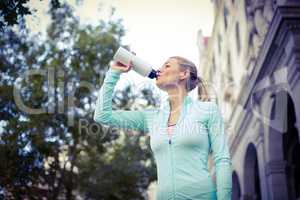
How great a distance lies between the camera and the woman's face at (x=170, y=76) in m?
2.94

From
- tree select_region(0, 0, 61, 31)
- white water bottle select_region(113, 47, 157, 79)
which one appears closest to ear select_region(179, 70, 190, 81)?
white water bottle select_region(113, 47, 157, 79)

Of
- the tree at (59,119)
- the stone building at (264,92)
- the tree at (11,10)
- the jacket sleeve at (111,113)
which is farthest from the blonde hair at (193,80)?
the tree at (59,119)

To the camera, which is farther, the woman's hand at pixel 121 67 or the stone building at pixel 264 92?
the stone building at pixel 264 92

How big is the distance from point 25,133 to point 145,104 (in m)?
5.35

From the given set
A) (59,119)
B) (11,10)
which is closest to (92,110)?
(59,119)

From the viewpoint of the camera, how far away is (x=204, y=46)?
1241 inches

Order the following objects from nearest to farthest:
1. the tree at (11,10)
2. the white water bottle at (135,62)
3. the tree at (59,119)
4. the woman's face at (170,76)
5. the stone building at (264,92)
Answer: the woman's face at (170,76)
the white water bottle at (135,62)
the tree at (11,10)
the stone building at (264,92)
the tree at (59,119)

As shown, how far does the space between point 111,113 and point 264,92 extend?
11.2 metres

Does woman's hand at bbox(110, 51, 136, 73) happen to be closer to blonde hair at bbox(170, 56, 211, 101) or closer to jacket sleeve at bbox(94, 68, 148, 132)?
jacket sleeve at bbox(94, 68, 148, 132)

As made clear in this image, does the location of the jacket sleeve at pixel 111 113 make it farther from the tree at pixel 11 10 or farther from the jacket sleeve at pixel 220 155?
the tree at pixel 11 10

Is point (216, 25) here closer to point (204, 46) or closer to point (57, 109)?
point (204, 46)

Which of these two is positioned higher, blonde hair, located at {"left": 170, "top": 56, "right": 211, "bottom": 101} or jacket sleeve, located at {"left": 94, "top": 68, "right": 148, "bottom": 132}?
blonde hair, located at {"left": 170, "top": 56, "right": 211, "bottom": 101}

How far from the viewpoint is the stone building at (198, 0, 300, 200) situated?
10.4 m

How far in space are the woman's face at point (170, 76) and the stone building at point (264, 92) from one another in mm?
4500
